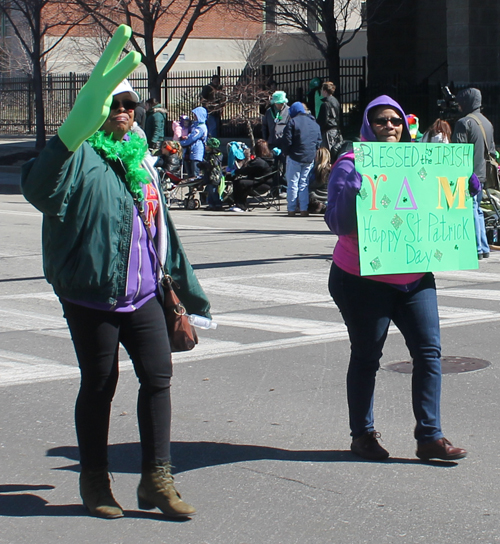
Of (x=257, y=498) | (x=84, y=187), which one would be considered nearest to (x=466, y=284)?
(x=257, y=498)

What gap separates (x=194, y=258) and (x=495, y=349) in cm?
571

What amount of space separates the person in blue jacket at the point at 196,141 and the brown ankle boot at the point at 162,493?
1562cm

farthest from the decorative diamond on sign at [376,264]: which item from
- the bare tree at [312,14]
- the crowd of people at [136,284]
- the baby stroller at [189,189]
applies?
the bare tree at [312,14]

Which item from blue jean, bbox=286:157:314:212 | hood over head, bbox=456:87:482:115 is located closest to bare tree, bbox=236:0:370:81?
blue jean, bbox=286:157:314:212

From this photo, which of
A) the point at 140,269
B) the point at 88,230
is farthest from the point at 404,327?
the point at 88,230

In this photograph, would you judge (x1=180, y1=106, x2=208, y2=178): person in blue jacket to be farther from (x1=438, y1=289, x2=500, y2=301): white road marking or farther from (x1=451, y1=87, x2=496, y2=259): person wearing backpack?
(x1=438, y1=289, x2=500, y2=301): white road marking

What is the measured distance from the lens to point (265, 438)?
5.07 meters

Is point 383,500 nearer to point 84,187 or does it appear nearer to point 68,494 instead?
point 68,494

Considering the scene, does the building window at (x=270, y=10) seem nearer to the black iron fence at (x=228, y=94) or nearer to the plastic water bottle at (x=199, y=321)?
the black iron fence at (x=228, y=94)

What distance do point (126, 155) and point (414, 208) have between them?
157 centimetres

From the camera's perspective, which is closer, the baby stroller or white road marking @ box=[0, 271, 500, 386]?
white road marking @ box=[0, 271, 500, 386]

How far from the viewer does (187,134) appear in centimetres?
2114

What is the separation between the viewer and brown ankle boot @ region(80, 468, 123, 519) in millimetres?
3992

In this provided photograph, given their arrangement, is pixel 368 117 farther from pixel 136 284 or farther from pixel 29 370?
pixel 29 370
